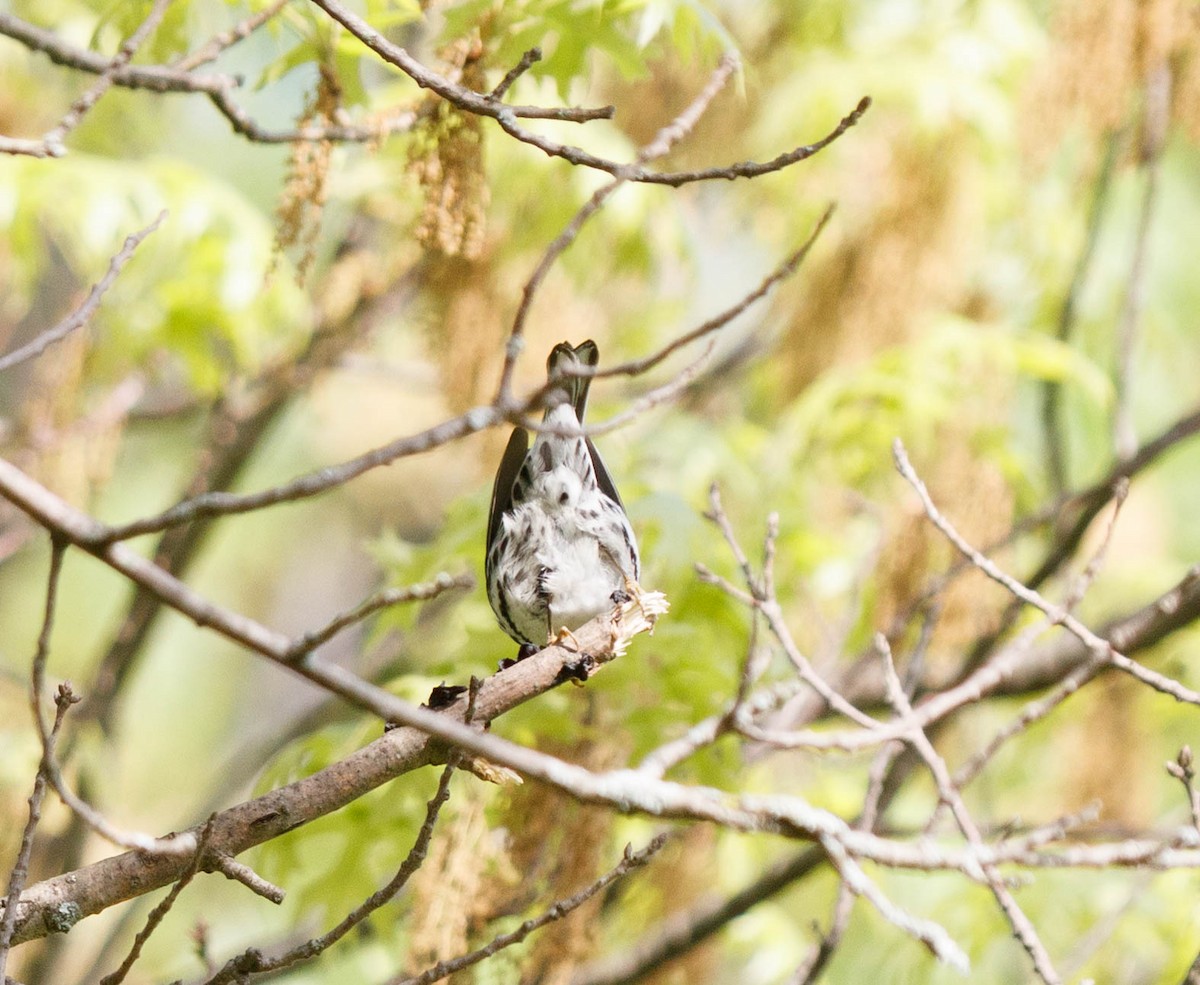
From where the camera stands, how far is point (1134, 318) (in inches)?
171

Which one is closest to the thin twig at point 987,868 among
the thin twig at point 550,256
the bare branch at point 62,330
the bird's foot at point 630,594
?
the bird's foot at point 630,594

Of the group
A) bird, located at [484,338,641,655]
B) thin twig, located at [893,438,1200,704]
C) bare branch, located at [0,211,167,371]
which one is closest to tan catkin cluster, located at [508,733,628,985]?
bird, located at [484,338,641,655]

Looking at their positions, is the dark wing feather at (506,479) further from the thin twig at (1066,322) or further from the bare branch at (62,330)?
the thin twig at (1066,322)

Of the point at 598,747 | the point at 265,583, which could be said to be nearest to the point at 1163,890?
the point at 598,747

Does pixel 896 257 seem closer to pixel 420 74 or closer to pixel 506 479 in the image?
pixel 506 479

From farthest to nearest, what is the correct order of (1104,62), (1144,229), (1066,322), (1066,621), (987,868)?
1. (1066,322)
2. (1144,229)
3. (1104,62)
4. (1066,621)
5. (987,868)

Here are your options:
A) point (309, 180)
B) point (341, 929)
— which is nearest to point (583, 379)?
point (309, 180)

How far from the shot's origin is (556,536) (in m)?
2.78

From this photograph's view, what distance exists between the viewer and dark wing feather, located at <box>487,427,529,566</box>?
2.82 meters

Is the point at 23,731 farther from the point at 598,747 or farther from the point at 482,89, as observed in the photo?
the point at 482,89

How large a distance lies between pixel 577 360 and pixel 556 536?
18.3 inches

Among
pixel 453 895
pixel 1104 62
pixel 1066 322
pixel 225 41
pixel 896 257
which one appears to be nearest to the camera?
pixel 225 41

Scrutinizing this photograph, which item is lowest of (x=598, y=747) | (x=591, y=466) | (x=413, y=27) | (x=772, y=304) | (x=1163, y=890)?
(x=1163, y=890)

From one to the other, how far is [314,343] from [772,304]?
2007 millimetres
